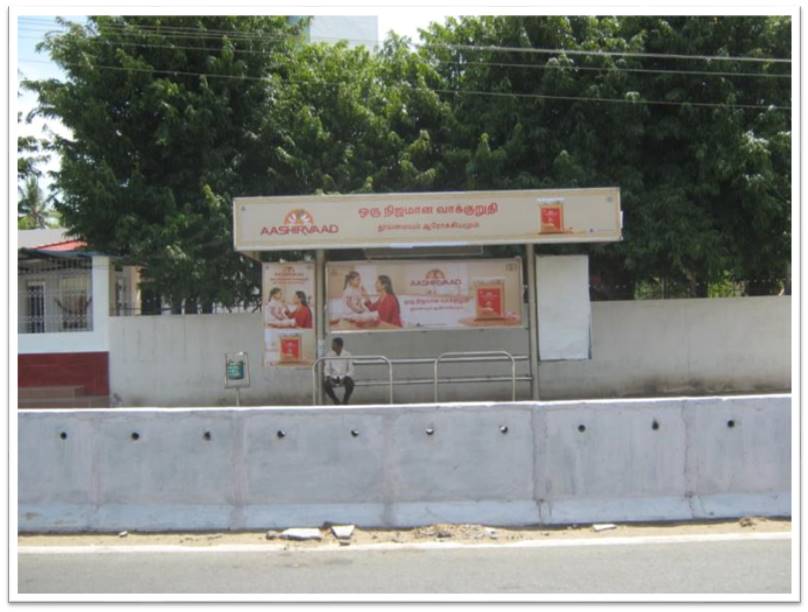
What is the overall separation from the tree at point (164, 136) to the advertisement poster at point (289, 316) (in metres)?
2.37

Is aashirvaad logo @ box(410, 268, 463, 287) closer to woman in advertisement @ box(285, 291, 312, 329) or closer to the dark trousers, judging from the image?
woman in advertisement @ box(285, 291, 312, 329)

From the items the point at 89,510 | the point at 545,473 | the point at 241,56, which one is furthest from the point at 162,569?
the point at 241,56

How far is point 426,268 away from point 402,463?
20.9ft

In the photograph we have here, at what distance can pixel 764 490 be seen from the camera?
7547mm

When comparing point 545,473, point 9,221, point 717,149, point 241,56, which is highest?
point 241,56

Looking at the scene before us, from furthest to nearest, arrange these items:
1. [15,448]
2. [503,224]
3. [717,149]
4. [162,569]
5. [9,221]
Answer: [717,149], [503,224], [9,221], [15,448], [162,569]

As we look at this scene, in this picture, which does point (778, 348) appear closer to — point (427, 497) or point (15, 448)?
point (427, 497)

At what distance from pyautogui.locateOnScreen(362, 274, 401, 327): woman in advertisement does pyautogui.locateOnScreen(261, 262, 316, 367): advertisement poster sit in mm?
954

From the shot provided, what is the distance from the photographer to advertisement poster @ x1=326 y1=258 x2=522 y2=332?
1343 cm

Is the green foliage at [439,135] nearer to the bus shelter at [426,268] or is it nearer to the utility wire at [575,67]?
the utility wire at [575,67]

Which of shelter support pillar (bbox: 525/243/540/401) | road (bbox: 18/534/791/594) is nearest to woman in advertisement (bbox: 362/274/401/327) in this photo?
shelter support pillar (bbox: 525/243/540/401)

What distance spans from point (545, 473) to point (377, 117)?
35.1 feet

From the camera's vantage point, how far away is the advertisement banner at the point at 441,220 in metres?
12.0

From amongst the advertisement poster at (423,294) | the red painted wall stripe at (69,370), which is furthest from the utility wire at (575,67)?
the red painted wall stripe at (69,370)
